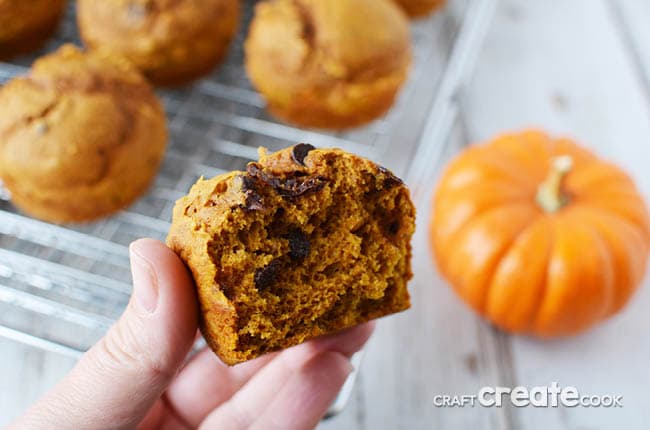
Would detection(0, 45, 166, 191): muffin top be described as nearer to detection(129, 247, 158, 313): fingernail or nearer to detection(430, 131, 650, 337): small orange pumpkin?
detection(129, 247, 158, 313): fingernail

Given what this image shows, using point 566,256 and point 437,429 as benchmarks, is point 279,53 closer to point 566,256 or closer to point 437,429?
point 566,256

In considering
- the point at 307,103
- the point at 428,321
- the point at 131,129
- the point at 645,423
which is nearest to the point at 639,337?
the point at 645,423

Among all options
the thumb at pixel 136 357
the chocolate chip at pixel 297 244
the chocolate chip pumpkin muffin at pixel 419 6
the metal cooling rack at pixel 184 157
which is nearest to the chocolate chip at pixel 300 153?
the chocolate chip at pixel 297 244

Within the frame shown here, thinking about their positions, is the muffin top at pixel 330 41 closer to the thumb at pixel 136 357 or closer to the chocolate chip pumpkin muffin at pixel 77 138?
the chocolate chip pumpkin muffin at pixel 77 138

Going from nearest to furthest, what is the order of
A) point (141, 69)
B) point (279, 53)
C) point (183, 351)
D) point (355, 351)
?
point (183, 351), point (355, 351), point (279, 53), point (141, 69)

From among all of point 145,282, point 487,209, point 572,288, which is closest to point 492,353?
point 572,288
